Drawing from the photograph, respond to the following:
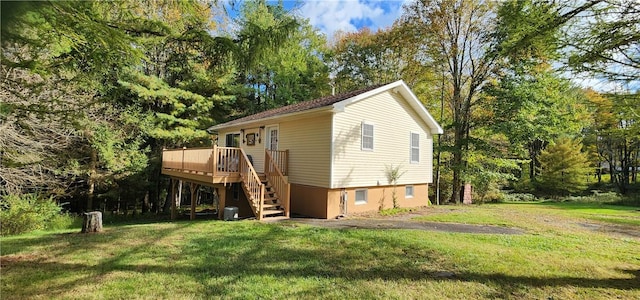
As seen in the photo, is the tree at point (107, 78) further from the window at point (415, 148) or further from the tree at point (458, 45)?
the tree at point (458, 45)

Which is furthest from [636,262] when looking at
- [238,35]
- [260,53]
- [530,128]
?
[530,128]

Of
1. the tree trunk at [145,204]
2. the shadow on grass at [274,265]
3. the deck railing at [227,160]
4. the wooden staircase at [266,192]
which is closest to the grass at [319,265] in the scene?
the shadow on grass at [274,265]

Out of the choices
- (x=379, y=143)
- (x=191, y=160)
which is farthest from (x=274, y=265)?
(x=191, y=160)

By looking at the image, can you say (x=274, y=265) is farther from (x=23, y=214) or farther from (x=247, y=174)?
(x=23, y=214)

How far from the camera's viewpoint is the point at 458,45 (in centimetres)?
1788

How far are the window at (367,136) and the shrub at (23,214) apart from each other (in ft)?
34.9

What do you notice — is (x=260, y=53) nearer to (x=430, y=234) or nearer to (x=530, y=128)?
(x=430, y=234)

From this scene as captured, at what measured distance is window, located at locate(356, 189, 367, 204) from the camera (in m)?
11.8

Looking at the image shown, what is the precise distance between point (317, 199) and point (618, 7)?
883 cm

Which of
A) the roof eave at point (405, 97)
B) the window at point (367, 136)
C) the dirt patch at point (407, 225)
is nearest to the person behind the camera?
the dirt patch at point (407, 225)

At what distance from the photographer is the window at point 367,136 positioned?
463 inches

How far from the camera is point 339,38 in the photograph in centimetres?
2558

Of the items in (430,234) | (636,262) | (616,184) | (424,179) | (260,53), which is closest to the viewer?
(260,53)

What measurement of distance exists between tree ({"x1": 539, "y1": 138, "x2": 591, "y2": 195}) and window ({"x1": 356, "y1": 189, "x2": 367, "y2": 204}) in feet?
75.7
